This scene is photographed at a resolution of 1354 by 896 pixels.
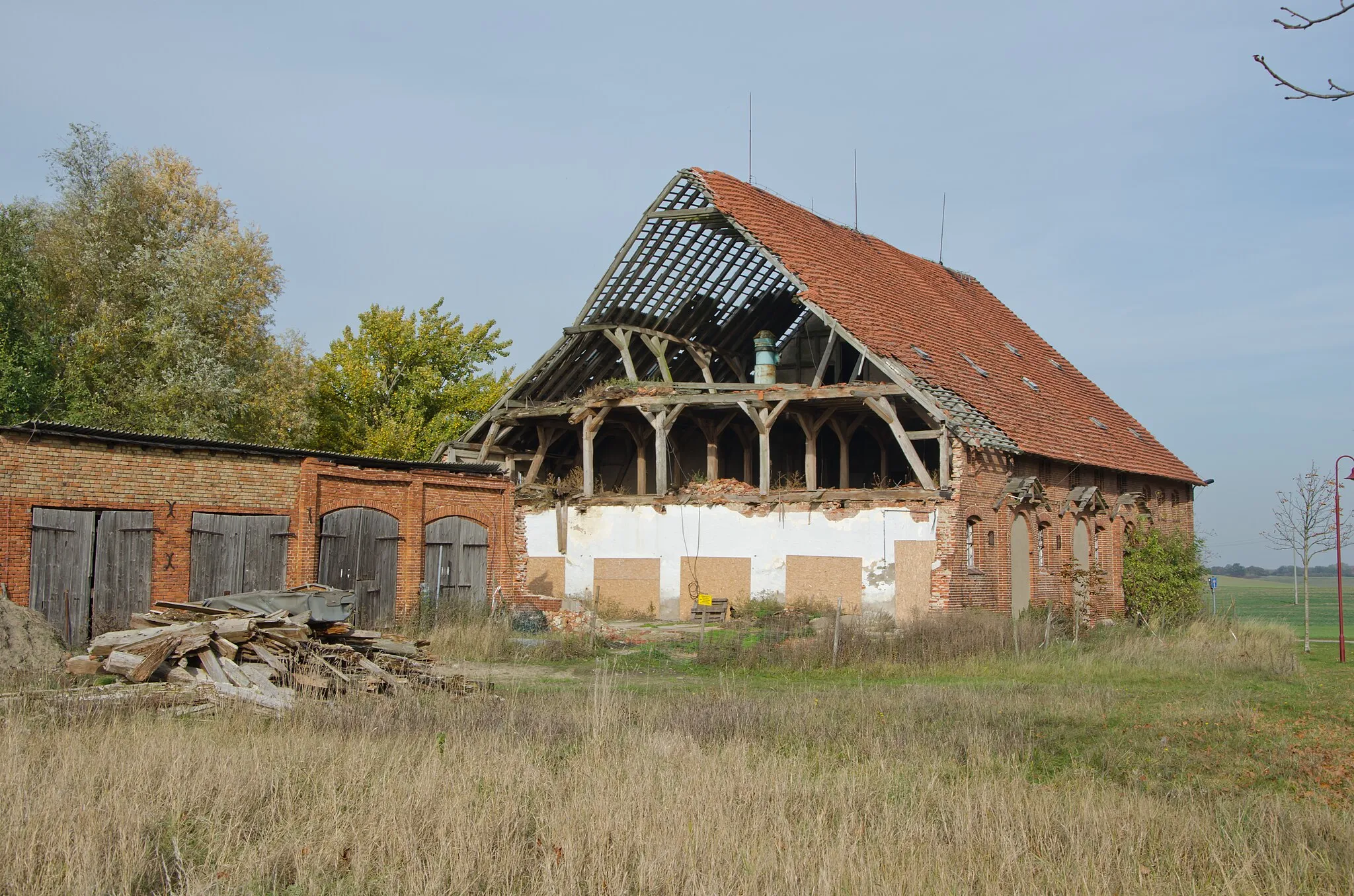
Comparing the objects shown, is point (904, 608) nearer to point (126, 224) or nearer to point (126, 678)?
point (126, 678)

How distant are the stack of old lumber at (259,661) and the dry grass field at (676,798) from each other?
871mm

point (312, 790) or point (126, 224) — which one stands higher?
point (126, 224)

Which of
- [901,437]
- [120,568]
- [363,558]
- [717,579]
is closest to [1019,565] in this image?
[901,437]

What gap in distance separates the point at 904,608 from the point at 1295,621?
3215 cm

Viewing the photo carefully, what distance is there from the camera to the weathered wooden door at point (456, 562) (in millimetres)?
21641

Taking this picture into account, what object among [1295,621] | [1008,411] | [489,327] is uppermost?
[489,327]

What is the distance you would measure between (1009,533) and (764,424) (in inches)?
214

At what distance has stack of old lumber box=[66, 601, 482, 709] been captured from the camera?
1148 centimetres

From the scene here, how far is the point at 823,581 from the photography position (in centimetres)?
2286

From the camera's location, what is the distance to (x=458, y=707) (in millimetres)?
10672

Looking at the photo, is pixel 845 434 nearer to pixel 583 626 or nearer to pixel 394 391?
pixel 583 626

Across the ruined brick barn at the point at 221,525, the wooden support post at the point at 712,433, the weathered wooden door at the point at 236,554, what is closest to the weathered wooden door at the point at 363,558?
the ruined brick barn at the point at 221,525

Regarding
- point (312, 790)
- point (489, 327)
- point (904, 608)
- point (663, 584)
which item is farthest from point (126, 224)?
point (312, 790)

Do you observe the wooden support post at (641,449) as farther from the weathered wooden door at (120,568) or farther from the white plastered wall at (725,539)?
the weathered wooden door at (120,568)
